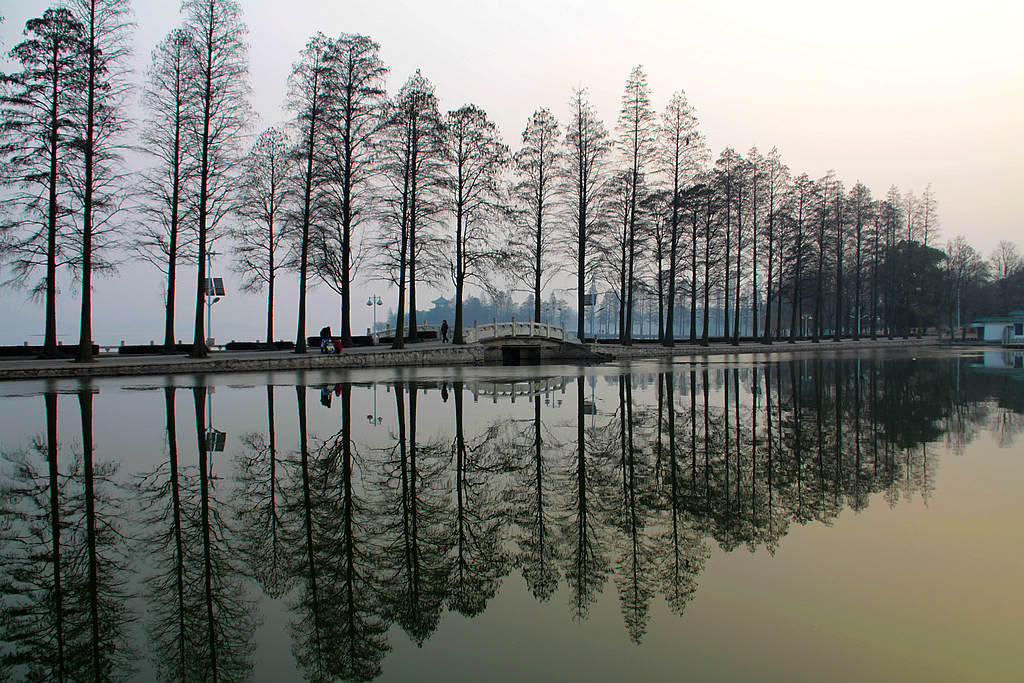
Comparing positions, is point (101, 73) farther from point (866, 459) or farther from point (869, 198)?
point (869, 198)

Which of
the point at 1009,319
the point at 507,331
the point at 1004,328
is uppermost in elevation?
the point at 1009,319

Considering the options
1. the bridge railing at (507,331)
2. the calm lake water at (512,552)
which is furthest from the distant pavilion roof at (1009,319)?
the calm lake water at (512,552)

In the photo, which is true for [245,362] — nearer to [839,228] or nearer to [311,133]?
[311,133]

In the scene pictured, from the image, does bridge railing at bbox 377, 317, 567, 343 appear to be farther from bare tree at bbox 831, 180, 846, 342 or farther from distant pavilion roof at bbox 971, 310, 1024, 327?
distant pavilion roof at bbox 971, 310, 1024, 327

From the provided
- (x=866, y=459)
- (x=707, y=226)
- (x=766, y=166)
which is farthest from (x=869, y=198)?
(x=866, y=459)

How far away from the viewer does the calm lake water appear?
373cm

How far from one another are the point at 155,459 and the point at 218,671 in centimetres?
617

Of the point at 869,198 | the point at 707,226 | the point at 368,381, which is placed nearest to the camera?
the point at 368,381

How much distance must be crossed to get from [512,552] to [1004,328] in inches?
3424

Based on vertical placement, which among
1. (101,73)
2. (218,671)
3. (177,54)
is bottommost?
(218,671)

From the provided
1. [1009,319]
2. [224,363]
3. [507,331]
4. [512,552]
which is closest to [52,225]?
[224,363]

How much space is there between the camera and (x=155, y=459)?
29.1 ft

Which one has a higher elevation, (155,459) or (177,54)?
(177,54)

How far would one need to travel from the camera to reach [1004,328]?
73000 millimetres
